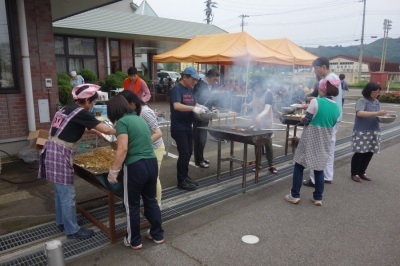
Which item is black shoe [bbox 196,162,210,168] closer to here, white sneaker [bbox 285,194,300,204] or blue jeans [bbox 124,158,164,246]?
white sneaker [bbox 285,194,300,204]

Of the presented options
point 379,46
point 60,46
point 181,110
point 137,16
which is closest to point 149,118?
point 181,110

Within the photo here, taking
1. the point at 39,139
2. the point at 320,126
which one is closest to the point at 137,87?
the point at 39,139

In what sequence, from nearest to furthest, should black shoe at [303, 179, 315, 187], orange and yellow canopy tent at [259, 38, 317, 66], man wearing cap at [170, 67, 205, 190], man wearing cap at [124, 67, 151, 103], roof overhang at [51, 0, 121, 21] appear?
1. man wearing cap at [170, 67, 205, 190]
2. black shoe at [303, 179, 315, 187]
3. man wearing cap at [124, 67, 151, 103]
4. roof overhang at [51, 0, 121, 21]
5. orange and yellow canopy tent at [259, 38, 317, 66]

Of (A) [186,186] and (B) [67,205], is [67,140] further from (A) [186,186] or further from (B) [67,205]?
(A) [186,186]

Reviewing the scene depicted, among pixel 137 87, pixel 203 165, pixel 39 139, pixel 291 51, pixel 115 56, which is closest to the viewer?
pixel 39 139

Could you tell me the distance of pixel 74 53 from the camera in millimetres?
14484

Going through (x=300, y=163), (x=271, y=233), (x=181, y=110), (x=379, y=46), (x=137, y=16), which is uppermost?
(x=379, y=46)

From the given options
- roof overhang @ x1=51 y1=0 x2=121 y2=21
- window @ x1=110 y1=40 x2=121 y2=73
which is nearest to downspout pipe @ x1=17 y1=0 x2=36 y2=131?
roof overhang @ x1=51 y1=0 x2=121 y2=21

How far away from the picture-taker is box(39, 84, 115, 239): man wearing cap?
10.3ft

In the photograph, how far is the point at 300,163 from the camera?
4.39 meters

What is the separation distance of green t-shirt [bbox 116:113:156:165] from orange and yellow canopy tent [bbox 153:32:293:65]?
22.3ft

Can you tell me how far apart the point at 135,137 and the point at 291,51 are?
10.2m

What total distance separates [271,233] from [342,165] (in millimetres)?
3580

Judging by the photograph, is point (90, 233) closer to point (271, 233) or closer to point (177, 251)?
point (177, 251)
